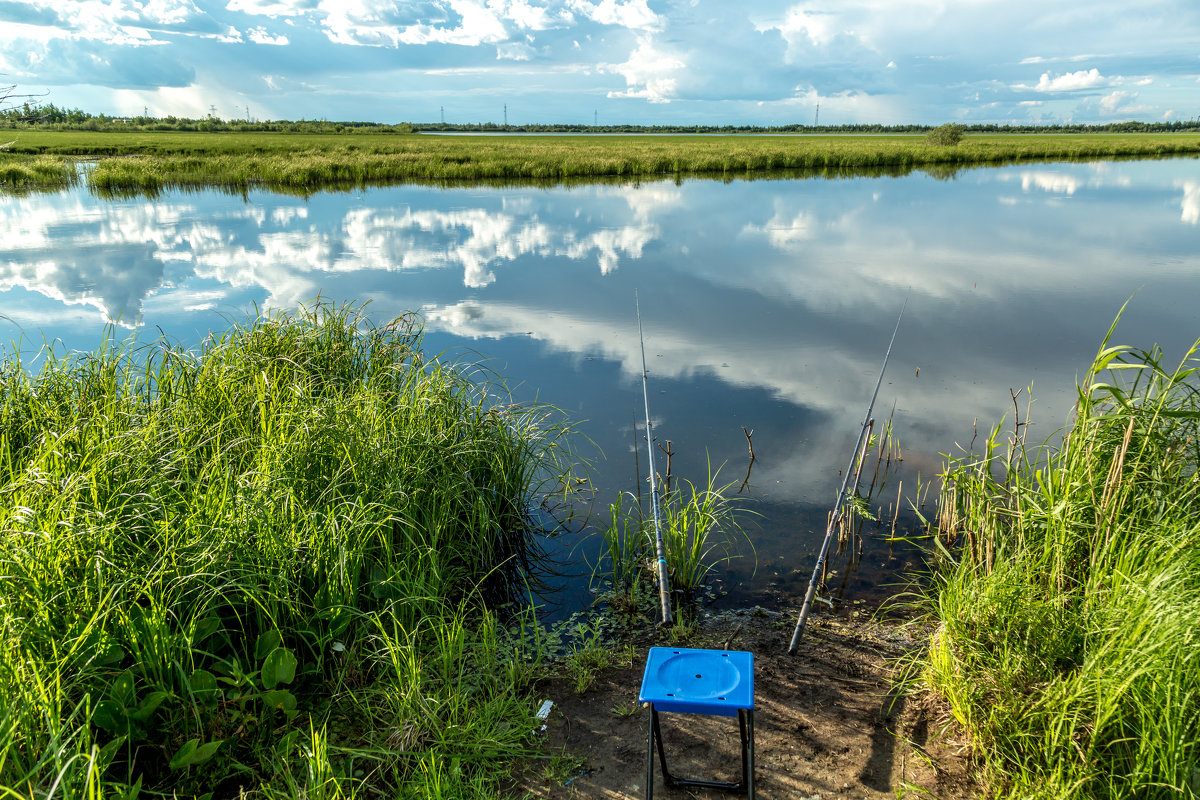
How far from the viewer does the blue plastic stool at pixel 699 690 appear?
2223 millimetres

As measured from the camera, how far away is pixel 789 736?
9.66ft

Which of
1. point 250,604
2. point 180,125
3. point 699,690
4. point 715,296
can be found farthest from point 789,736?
point 180,125

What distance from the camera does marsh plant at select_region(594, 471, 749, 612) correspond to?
411 centimetres

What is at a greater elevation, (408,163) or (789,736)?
(408,163)

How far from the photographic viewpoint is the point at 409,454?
4250mm

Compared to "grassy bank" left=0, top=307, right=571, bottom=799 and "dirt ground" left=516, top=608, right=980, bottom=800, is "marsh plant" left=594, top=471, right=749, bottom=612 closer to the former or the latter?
"dirt ground" left=516, top=608, right=980, bottom=800

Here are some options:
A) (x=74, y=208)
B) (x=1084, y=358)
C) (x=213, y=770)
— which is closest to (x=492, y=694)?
(x=213, y=770)

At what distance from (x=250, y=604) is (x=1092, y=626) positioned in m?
3.51

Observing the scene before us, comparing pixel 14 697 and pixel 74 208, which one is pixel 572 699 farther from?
pixel 74 208

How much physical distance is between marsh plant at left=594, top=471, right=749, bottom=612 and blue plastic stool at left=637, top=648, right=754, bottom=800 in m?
1.41

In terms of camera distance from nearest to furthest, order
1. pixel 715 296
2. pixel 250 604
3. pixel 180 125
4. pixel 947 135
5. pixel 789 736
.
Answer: pixel 789 736, pixel 250 604, pixel 715 296, pixel 947 135, pixel 180 125

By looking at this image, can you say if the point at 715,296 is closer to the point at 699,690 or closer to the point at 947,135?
the point at 699,690

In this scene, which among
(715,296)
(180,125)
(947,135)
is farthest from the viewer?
(180,125)

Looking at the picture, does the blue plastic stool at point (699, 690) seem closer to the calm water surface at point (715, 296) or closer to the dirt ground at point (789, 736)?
the dirt ground at point (789, 736)
